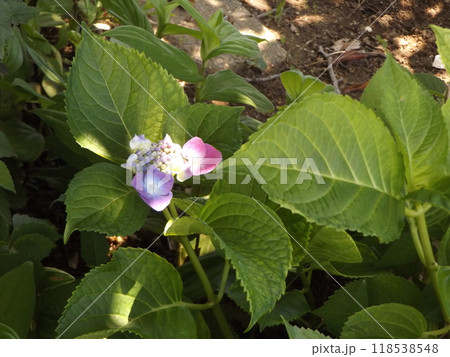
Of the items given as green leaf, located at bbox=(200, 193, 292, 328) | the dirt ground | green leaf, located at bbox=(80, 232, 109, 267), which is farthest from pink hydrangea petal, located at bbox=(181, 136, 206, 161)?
the dirt ground

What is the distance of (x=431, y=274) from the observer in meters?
0.93

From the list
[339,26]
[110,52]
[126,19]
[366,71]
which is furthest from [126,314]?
[339,26]

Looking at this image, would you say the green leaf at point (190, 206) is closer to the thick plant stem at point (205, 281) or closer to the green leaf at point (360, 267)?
the thick plant stem at point (205, 281)

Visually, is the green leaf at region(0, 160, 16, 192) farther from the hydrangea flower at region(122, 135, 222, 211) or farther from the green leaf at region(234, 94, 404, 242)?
the green leaf at region(234, 94, 404, 242)

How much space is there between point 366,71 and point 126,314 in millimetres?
2034

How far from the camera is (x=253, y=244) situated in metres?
0.94

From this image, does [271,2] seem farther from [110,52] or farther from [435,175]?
[435,175]

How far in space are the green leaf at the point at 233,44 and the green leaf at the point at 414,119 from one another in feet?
2.72

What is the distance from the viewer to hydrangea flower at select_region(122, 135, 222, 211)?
0.98 m

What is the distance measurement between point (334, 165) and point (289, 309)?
1.47 feet

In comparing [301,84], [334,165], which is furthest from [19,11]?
[334,165]

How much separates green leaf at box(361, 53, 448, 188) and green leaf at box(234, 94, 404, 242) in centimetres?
3

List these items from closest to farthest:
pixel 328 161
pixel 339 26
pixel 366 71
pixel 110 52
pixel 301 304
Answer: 1. pixel 328 161
2. pixel 110 52
3. pixel 301 304
4. pixel 366 71
5. pixel 339 26

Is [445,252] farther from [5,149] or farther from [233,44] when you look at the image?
[5,149]
